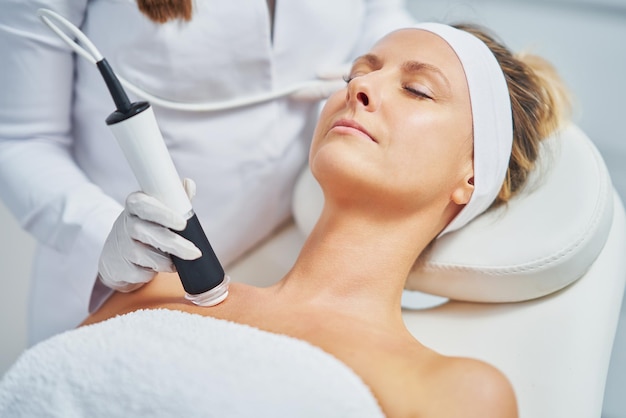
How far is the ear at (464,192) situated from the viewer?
1188 mm

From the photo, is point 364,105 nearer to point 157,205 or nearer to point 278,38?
point 278,38

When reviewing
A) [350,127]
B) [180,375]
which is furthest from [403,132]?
[180,375]

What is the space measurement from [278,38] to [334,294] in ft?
1.67

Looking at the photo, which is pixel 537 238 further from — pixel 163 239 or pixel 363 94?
pixel 163 239

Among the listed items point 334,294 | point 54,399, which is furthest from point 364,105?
point 54,399

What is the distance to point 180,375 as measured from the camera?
3.00 ft

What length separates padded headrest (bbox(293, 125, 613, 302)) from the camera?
46.6 inches

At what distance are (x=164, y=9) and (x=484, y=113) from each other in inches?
22.7

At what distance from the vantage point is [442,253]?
126cm

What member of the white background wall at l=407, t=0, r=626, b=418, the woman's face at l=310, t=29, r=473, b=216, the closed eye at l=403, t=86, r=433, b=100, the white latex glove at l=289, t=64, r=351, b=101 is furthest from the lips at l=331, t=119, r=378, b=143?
the white background wall at l=407, t=0, r=626, b=418

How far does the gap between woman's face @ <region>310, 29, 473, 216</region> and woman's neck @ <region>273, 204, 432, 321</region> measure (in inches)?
2.0

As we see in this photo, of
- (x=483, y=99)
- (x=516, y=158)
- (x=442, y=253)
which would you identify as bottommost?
(x=442, y=253)

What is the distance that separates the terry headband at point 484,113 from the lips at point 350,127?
0.20m

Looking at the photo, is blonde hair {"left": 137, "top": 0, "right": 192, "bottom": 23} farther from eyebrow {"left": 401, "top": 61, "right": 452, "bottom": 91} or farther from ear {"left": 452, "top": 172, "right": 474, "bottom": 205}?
ear {"left": 452, "top": 172, "right": 474, "bottom": 205}
